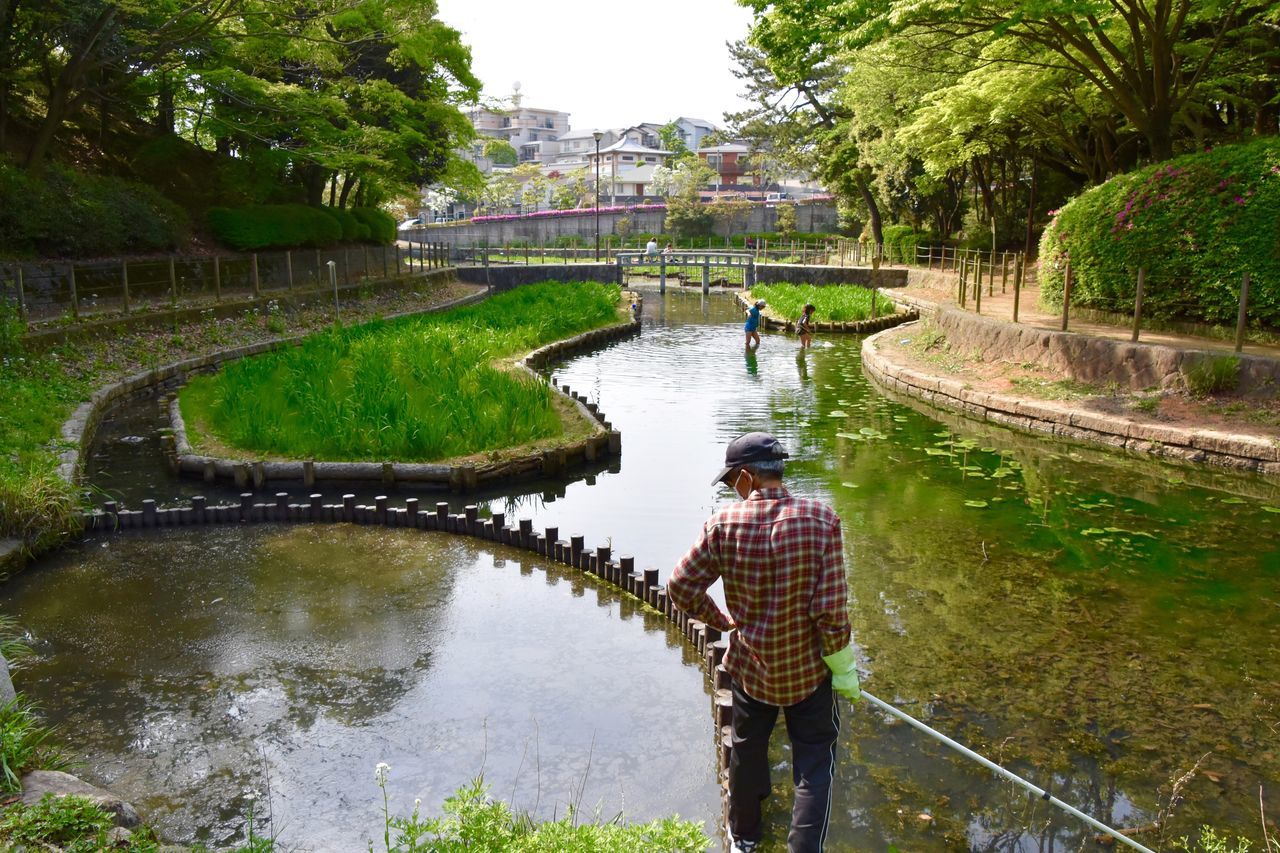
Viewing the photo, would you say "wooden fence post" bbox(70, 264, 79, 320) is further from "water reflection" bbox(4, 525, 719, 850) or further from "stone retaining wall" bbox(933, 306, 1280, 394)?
"stone retaining wall" bbox(933, 306, 1280, 394)

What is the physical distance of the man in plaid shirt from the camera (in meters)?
3.41

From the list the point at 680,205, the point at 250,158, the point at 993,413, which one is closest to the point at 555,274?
the point at 250,158

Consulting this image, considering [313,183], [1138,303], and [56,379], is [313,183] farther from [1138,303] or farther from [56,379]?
[1138,303]

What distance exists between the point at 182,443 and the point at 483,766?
818 centimetres

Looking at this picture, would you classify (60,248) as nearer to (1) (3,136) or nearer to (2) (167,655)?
(1) (3,136)

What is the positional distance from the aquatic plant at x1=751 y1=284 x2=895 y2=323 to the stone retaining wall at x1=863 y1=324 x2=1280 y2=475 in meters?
10.2

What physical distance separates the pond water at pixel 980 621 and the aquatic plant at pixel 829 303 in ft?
43.8

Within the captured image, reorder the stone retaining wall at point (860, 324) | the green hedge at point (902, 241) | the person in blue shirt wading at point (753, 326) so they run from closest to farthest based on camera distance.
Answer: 1. the person in blue shirt wading at point (753, 326)
2. the stone retaining wall at point (860, 324)
3. the green hedge at point (902, 241)

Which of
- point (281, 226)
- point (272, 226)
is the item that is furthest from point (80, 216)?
point (281, 226)

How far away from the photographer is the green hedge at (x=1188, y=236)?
507 inches

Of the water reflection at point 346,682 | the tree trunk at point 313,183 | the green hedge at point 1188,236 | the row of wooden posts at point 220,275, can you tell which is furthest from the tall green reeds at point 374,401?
the tree trunk at point 313,183

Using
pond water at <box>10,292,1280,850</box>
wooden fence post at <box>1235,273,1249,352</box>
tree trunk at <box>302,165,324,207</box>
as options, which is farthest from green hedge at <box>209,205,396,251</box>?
wooden fence post at <box>1235,273,1249,352</box>

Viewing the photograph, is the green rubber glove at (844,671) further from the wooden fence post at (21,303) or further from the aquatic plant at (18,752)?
the wooden fence post at (21,303)

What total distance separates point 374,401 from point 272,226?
1796 cm
